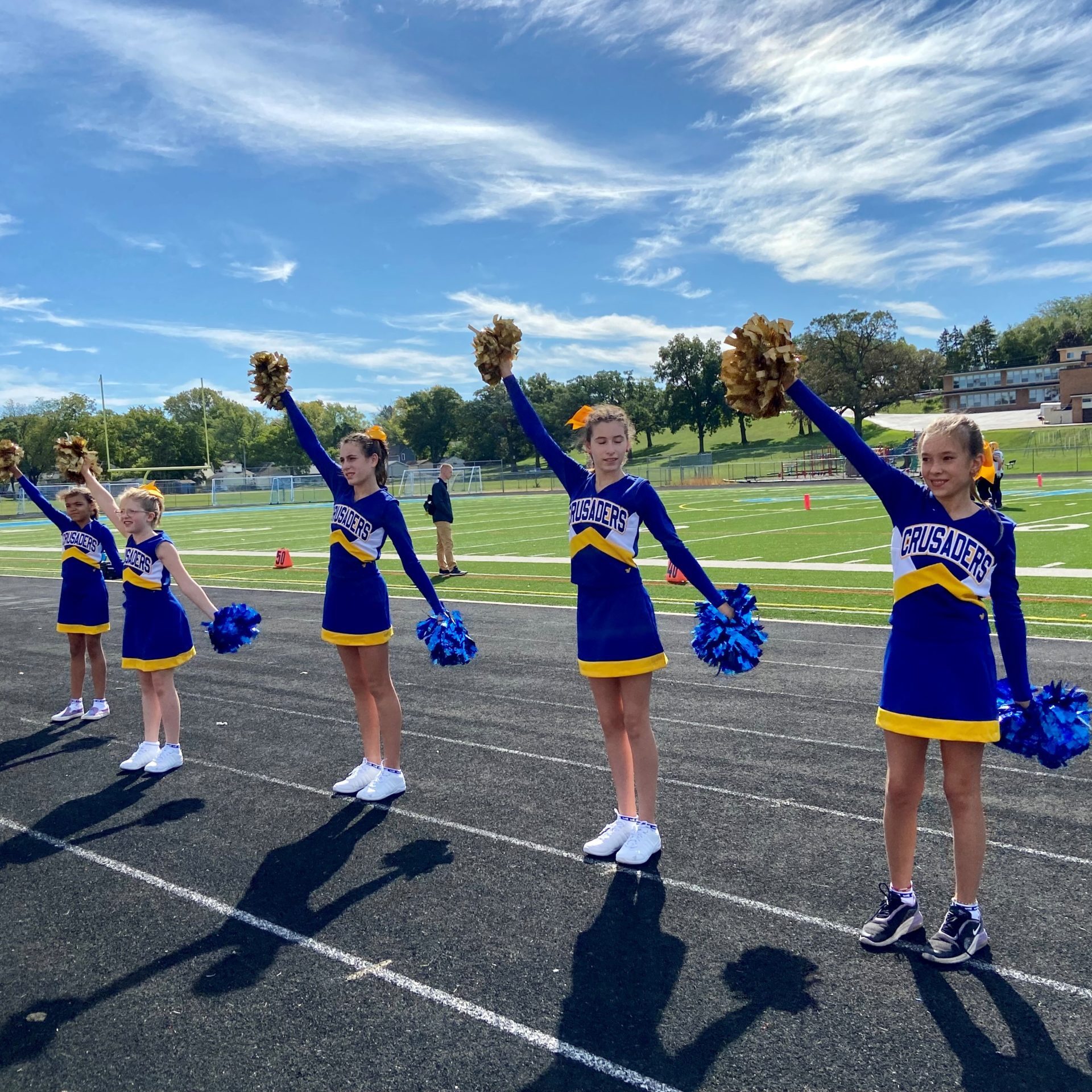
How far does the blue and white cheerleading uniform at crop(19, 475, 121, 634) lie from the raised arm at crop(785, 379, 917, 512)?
5499 millimetres

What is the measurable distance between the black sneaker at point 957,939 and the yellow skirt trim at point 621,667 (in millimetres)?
1507

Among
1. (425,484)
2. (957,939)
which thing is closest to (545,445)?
(957,939)

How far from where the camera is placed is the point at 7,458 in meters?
7.48

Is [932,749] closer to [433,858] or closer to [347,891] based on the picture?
[433,858]

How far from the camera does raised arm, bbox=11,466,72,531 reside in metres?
7.36

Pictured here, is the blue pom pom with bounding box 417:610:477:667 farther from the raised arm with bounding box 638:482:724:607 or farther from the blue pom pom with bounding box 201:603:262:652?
the raised arm with bounding box 638:482:724:607

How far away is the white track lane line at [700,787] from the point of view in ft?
14.0

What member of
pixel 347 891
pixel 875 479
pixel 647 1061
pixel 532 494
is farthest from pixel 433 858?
pixel 532 494

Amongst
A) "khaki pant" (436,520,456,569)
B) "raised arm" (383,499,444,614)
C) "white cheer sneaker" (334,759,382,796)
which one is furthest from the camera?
"khaki pant" (436,520,456,569)

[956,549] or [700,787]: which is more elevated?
[956,549]

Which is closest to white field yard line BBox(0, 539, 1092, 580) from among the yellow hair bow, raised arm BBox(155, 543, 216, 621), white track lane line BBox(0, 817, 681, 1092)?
raised arm BBox(155, 543, 216, 621)

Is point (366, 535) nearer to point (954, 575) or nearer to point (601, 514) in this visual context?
point (601, 514)

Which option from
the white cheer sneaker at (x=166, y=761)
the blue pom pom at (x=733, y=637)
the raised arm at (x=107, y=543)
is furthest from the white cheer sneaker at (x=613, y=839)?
the raised arm at (x=107, y=543)

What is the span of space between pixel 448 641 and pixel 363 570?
63 centimetres
